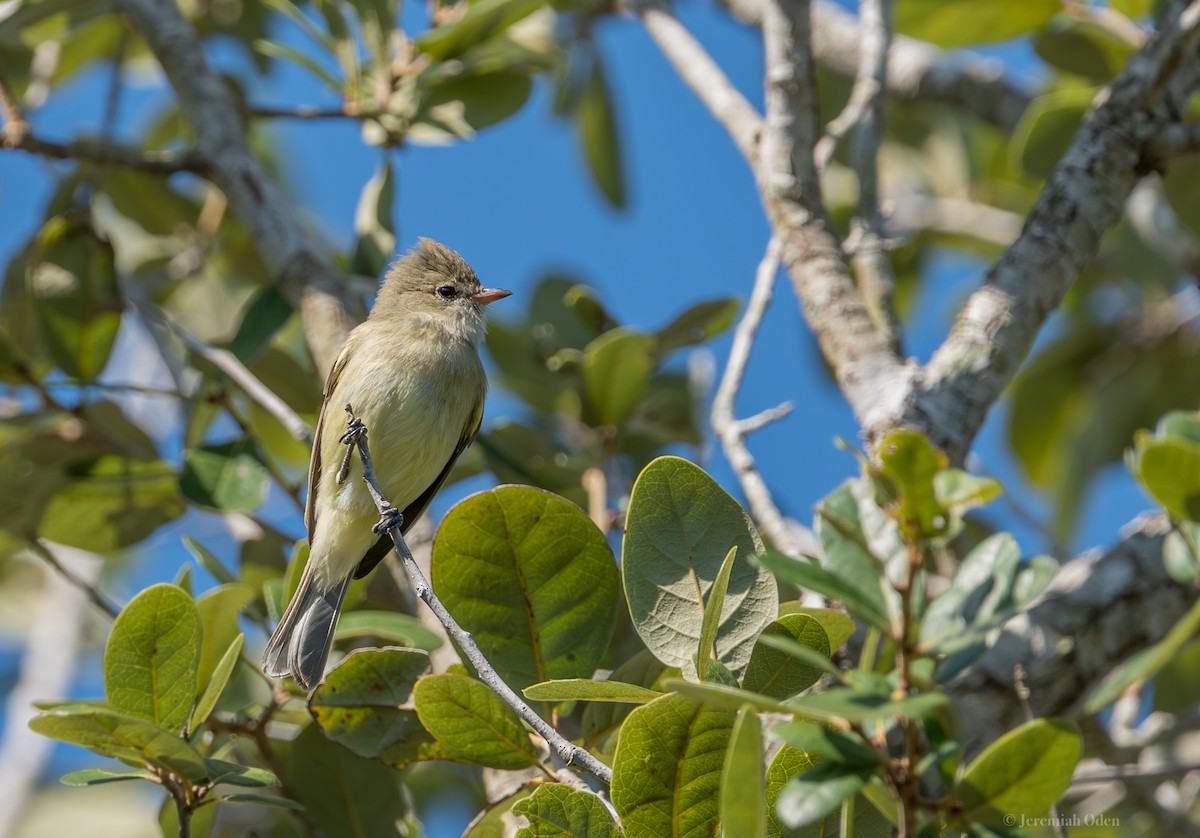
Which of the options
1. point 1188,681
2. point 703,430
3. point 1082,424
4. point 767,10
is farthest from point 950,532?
point 1082,424

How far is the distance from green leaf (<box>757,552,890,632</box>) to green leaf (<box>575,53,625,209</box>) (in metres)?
4.04

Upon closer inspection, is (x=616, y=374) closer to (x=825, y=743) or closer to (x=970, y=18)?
(x=970, y=18)

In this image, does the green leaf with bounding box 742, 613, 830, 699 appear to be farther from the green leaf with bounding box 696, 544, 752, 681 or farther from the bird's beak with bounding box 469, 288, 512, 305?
the bird's beak with bounding box 469, 288, 512, 305

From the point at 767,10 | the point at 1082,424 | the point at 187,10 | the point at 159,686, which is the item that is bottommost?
the point at 1082,424

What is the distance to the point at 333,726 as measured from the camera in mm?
2635

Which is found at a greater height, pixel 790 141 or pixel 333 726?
pixel 790 141

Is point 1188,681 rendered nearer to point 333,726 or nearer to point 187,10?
point 333,726

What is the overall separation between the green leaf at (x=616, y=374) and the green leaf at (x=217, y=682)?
166cm

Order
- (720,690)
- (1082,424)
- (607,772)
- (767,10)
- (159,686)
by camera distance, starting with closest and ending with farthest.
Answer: (720,690) < (607,772) < (159,686) < (767,10) < (1082,424)

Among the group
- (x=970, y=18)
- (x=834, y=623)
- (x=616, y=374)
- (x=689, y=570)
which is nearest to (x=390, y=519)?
(x=616, y=374)

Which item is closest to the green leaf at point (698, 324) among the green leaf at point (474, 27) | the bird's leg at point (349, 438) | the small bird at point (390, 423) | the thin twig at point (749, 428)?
the thin twig at point (749, 428)

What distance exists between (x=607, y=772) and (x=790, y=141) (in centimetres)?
206

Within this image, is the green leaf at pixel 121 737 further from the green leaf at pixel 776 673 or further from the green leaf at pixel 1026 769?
the green leaf at pixel 1026 769

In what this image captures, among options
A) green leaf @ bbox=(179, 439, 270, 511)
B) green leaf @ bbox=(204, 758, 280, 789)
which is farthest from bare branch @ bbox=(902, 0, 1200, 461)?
green leaf @ bbox=(179, 439, 270, 511)
